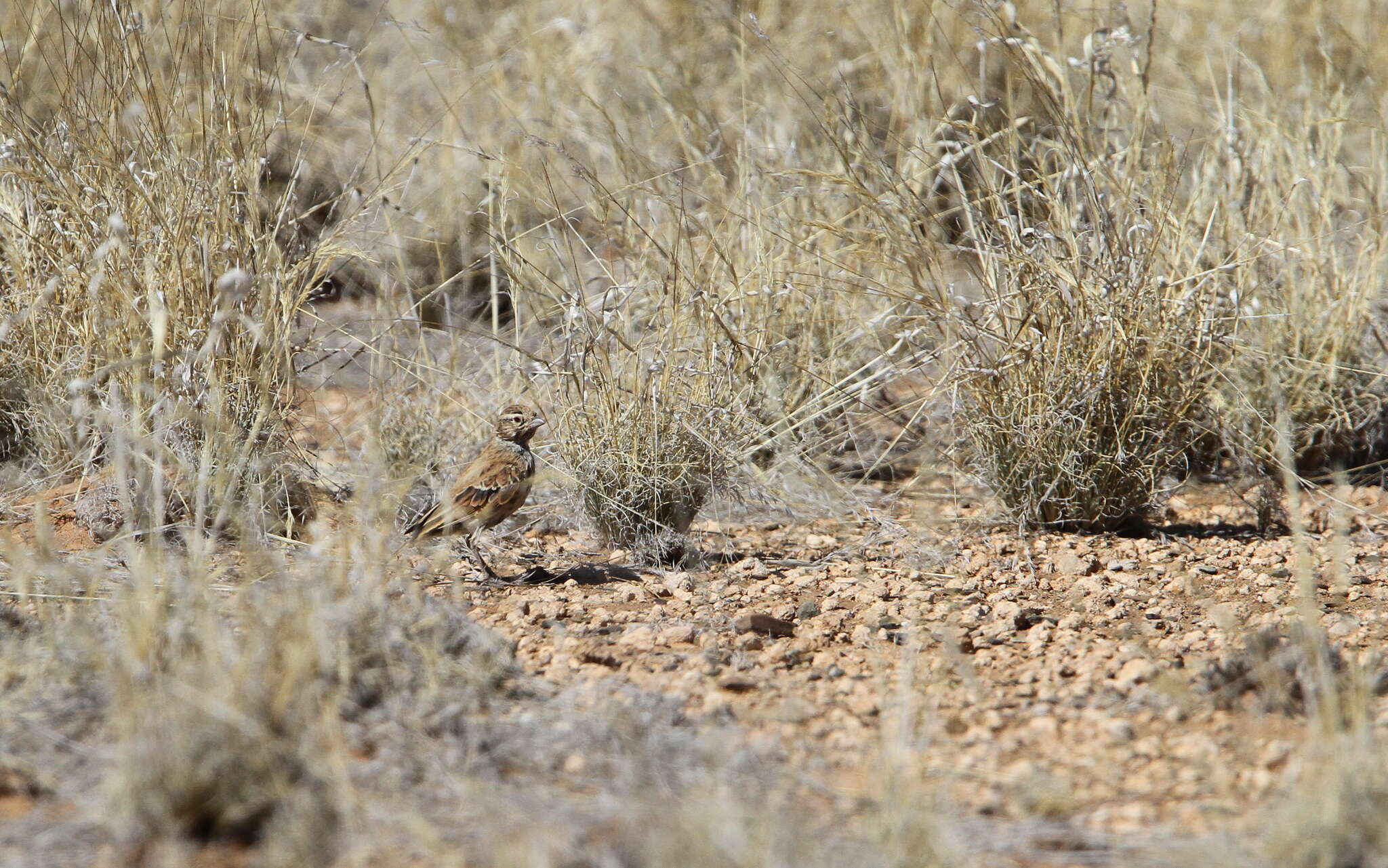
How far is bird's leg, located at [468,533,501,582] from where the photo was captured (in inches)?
178

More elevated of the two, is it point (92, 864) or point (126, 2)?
point (126, 2)

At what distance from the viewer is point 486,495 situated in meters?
4.56

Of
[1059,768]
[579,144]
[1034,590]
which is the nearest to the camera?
[1059,768]

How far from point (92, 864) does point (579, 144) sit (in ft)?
19.3

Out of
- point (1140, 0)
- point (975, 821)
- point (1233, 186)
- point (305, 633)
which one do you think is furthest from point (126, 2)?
point (1140, 0)

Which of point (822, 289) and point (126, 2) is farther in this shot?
point (822, 289)

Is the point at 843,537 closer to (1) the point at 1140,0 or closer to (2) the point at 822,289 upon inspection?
(2) the point at 822,289

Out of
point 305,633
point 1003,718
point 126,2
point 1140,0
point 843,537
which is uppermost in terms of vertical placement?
point 126,2

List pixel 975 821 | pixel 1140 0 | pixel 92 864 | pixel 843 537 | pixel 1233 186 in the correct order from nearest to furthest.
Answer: pixel 92 864, pixel 975 821, pixel 843 537, pixel 1233 186, pixel 1140 0

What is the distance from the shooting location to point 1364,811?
2.56 m

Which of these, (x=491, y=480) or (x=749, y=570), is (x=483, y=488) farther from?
(x=749, y=570)

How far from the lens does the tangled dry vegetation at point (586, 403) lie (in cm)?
272

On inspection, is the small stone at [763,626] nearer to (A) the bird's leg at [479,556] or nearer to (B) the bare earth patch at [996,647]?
(B) the bare earth patch at [996,647]

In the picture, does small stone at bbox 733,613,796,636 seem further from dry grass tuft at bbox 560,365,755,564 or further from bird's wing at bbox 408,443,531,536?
bird's wing at bbox 408,443,531,536
